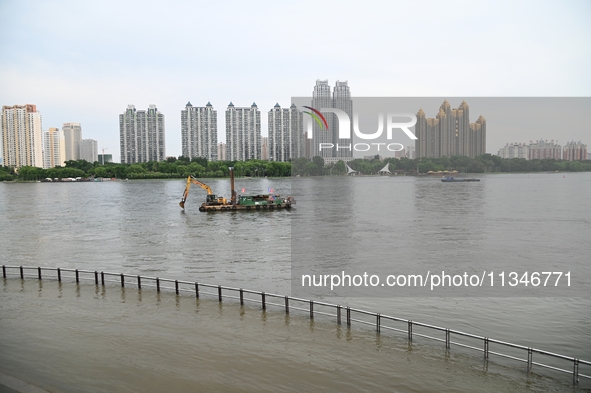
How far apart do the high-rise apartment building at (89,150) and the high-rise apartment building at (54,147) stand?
42.1 ft

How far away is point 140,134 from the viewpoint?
15200 centimetres

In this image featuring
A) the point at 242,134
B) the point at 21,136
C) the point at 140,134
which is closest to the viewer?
the point at 21,136

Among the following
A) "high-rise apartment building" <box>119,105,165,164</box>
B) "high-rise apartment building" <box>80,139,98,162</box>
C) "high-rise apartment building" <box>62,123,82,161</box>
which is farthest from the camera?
"high-rise apartment building" <box>80,139,98,162</box>

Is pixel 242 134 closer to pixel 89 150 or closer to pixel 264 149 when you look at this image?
pixel 264 149

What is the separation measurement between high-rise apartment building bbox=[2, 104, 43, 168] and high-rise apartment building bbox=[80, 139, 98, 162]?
2424 inches

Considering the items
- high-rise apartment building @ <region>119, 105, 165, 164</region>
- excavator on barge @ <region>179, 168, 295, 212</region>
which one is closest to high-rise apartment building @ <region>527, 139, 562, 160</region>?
excavator on barge @ <region>179, 168, 295, 212</region>

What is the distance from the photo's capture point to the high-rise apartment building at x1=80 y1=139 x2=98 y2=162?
182000 millimetres

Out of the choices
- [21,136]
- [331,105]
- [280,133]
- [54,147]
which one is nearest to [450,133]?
[331,105]

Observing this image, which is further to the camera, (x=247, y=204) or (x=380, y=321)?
(x=247, y=204)

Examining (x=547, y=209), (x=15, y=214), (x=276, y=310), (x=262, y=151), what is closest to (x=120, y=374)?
(x=276, y=310)

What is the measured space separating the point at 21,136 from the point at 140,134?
144 ft

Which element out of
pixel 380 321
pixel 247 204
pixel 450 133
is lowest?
pixel 380 321

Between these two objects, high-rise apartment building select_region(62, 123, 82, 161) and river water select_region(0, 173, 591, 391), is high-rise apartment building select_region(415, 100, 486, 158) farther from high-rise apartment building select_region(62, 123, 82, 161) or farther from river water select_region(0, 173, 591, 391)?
high-rise apartment building select_region(62, 123, 82, 161)

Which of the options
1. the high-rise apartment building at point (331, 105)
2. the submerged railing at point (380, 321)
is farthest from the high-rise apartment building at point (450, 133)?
the submerged railing at point (380, 321)
